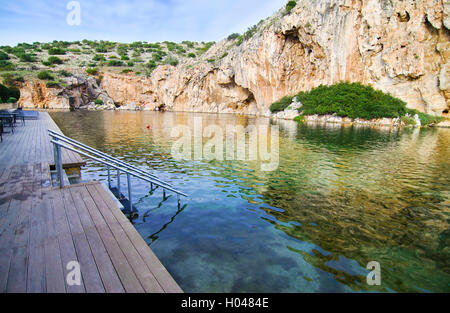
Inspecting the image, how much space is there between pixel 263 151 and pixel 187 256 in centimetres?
1126

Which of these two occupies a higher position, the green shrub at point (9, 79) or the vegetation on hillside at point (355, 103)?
the green shrub at point (9, 79)

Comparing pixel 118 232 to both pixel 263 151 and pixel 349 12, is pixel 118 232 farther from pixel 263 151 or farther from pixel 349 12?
pixel 349 12

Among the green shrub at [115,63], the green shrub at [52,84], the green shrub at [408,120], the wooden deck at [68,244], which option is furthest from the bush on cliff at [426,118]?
the green shrub at [115,63]

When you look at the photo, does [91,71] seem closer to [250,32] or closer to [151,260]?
[250,32]

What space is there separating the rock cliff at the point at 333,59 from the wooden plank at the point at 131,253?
49853 millimetres

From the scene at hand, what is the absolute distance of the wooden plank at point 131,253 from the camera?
299 cm

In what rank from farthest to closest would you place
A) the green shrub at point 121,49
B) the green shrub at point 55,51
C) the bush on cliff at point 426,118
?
the green shrub at point 121,49 → the green shrub at point 55,51 → the bush on cliff at point 426,118

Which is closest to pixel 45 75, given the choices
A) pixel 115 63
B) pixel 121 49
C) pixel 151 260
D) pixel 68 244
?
pixel 115 63

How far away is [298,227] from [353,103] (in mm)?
43213

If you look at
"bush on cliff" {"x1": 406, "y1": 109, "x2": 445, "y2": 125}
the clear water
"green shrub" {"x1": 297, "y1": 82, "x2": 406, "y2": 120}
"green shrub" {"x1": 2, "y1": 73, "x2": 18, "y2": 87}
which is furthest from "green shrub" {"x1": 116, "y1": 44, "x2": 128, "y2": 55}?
the clear water

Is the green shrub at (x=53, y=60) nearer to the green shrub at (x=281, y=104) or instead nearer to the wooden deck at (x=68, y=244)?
the green shrub at (x=281, y=104)

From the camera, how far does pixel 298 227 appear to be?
6.16 m

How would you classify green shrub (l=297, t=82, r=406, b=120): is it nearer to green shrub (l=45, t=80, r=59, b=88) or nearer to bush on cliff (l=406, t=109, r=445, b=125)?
bush on cliff (l=406, t=109, r=445, b=125)

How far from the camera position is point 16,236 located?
12.8 ft
